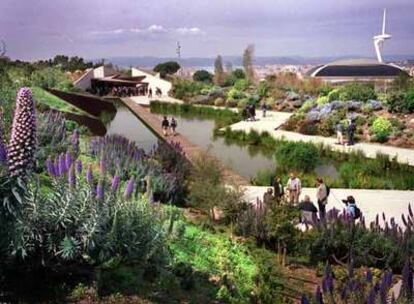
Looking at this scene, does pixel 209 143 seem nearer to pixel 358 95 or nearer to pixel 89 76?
pixel 358 95

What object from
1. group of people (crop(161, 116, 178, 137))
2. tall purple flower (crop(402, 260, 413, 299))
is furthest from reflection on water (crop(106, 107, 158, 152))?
tall purple flower (crop(402, 260, 413, 299))

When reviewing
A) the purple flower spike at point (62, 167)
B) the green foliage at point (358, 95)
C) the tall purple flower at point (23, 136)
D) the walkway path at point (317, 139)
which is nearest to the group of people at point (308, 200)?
the purple flower spike at point (62, 167)

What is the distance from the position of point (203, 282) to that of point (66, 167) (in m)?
1.99

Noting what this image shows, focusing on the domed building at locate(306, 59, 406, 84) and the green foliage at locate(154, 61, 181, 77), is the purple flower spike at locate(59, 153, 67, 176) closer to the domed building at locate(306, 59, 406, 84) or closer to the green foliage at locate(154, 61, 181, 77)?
the domed building at locate(306, 59, 406, 84)

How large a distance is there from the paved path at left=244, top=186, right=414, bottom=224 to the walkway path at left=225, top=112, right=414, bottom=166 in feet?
15.7

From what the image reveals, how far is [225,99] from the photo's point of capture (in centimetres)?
4372

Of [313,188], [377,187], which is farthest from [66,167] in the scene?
[377,187]

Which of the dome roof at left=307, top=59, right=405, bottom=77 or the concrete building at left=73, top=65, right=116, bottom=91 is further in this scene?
the dome roof at left=307, top=59, right=405, bottom=77

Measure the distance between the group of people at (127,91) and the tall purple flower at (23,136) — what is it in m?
50.3

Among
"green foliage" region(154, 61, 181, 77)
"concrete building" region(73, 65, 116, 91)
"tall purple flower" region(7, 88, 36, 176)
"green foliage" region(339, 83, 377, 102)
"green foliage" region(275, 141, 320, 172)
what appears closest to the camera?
"tall purple flower" region(7, 88, 36, 176)

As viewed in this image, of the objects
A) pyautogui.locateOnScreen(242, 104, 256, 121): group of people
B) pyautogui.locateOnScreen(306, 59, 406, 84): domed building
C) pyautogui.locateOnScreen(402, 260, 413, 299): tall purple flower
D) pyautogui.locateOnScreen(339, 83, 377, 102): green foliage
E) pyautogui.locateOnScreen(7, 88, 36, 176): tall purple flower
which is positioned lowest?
pyautogui.locateOnScreen(242, 104, 256, 121): group of people

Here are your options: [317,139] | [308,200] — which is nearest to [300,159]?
[308,200]

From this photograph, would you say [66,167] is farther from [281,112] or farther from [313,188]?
[281,112]

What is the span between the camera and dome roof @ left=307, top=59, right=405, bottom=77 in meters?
81.6
